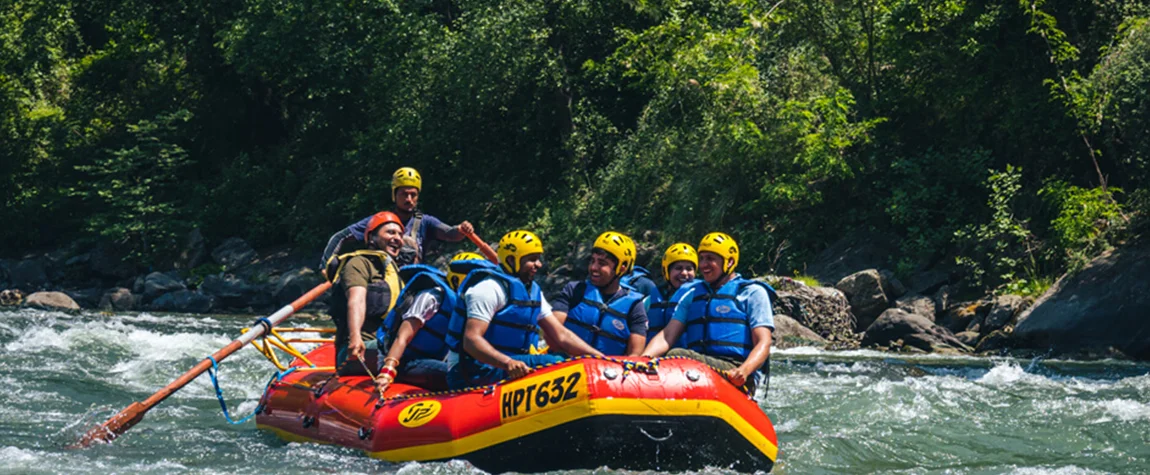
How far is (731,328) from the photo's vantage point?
7.29 m

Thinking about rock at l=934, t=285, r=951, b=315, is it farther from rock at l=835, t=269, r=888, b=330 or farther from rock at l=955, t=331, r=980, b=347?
rock at l=955, t=331, r=980, b=347

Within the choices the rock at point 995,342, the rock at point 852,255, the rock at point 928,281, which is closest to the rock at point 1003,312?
the rock at point 995,342

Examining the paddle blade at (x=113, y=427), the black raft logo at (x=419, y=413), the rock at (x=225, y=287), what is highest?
the black raft logo at (x=419, y=413)

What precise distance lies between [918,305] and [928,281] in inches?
23.6

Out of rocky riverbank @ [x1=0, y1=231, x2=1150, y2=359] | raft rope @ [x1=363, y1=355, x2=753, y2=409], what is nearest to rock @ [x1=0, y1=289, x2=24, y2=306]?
rocky riverbank @ [x1=0, y1=231, x2=1150, y2=359]

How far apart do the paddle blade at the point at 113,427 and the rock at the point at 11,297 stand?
16.9 meters

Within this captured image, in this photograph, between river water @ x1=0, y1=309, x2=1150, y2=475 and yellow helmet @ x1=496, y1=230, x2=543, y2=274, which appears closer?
yellow helmet @ x1=496, y1=230, x2=543, y2=274

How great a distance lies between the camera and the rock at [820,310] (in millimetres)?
15609

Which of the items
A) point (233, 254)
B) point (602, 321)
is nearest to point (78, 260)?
point (233, 254)

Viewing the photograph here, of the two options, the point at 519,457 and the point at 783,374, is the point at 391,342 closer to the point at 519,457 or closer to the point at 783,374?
the point at 519,457

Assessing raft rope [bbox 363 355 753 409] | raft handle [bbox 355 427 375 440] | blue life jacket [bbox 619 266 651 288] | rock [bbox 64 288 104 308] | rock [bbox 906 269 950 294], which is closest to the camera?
raft rope [bbox 363 355 753 409]

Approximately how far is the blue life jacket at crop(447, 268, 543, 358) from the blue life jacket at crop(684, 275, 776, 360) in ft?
3.32

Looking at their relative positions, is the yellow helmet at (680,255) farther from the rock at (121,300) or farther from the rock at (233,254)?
the rock at (233,254)

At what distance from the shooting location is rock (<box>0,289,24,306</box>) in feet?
77.2
